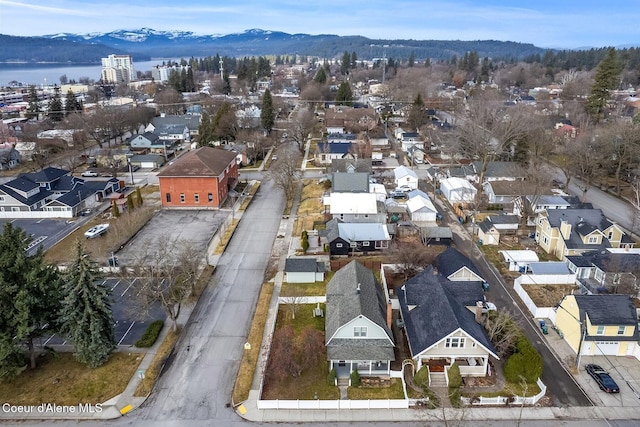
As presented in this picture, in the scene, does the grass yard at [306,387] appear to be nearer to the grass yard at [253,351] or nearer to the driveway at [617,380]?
the grass yard at [253,351]

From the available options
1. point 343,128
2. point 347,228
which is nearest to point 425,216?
point 347,228

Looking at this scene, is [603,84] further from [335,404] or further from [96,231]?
[96,231]

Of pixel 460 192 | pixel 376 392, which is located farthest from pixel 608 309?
pixel 460 192

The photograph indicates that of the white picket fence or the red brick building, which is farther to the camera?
the red brick building

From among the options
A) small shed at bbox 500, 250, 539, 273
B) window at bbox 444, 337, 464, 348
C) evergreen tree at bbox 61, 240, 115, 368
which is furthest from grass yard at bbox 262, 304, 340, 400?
small shed at bbox 500, 250, 539, 273

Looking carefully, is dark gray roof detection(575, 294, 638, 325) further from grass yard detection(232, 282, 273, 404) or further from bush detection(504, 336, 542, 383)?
grass yard detection(232, 282, 273, 404)

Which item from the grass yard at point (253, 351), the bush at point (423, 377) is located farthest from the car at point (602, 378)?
the grass yard at point (253, 351)
